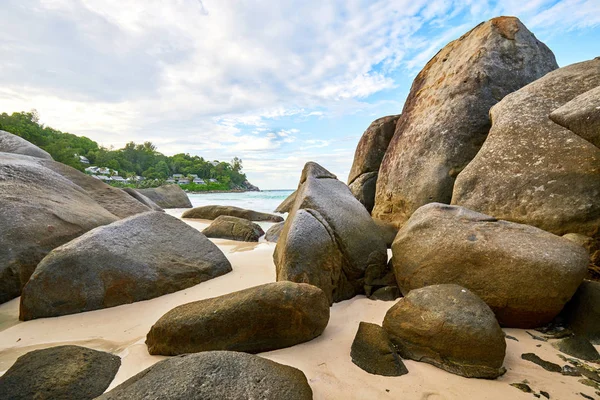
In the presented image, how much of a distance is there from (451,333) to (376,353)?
0.51 metres

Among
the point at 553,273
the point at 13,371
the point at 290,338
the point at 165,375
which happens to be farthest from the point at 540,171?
the point at 13,371

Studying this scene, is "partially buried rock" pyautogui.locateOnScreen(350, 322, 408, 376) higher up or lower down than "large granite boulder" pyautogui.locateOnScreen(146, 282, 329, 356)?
lower down

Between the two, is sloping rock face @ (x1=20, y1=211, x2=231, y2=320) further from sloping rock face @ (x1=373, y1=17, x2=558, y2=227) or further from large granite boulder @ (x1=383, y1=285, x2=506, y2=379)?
sloping rock face @ (x1=373, y1=17, x2=558, y2=227)

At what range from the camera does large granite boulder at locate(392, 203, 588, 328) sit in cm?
236

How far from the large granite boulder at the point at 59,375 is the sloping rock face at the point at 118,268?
1.07 m

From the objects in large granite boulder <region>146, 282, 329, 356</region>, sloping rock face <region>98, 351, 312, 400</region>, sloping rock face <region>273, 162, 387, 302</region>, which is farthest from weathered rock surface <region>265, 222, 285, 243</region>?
sloping rock face <region>98, 351, 312, 400</region>

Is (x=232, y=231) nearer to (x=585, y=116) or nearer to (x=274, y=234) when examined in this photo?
(x=274, y=234)

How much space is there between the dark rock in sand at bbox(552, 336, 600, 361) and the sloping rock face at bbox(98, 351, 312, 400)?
193 centimetres

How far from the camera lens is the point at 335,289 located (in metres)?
Answer: 3.23

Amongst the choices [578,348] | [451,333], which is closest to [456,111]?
[578,348]

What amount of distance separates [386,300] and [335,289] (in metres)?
0.54

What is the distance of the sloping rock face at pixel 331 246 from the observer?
3.02m

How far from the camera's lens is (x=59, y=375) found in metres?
1.74

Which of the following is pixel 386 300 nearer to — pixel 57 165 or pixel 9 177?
pixel 9 177
